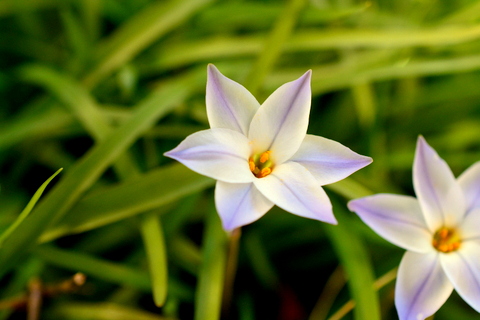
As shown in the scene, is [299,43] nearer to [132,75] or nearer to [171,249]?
[132,75]

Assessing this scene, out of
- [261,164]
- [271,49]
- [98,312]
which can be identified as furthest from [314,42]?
[98,312]

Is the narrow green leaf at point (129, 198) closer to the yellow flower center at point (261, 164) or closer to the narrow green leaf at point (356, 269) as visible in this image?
the yellow flower center at point (261, 164)

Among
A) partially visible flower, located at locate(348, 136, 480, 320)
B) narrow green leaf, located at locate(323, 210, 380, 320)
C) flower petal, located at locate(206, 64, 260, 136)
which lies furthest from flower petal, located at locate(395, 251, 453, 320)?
flower petal, located at locate(206, 64, 260, 136)

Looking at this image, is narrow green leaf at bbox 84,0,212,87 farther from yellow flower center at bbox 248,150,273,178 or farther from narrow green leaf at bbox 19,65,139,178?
yellow flower center at bbox 248,150,273,178

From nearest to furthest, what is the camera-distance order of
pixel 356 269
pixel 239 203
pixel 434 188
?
1. pixel 239 203
2. pixel 434 188
3. pixel 356 269

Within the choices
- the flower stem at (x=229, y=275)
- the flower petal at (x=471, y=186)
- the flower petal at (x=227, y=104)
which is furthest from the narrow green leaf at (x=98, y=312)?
the flower petal at (x=471, y=186)

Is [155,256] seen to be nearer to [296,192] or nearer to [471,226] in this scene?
[296,192]

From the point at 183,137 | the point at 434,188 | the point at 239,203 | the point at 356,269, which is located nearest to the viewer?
the point at 239,203
